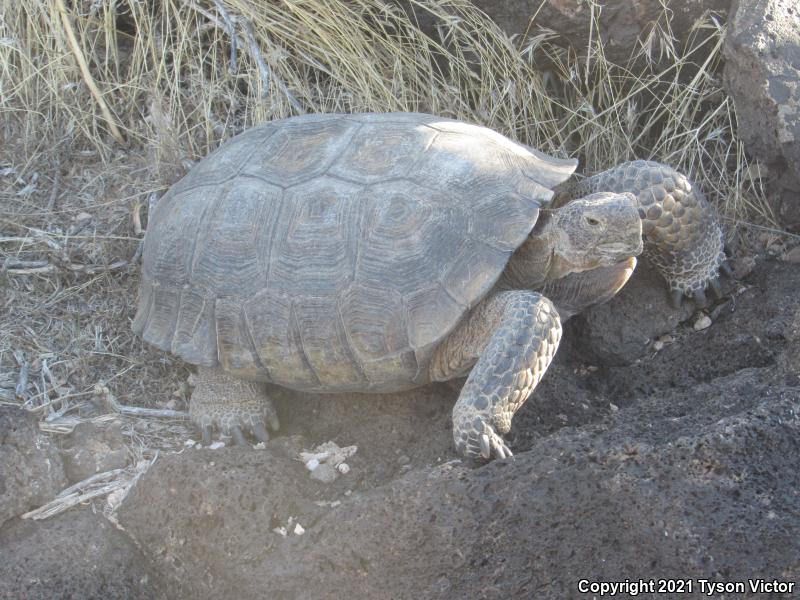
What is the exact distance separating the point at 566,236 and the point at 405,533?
1.20 meters

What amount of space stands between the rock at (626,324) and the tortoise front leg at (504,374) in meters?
0.66

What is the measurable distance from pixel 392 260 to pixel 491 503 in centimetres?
97

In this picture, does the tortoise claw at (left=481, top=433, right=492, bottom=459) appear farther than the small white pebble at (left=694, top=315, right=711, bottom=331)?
No

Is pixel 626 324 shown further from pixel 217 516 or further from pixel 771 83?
pixel 217 516

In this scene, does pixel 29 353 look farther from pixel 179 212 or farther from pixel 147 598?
pixel 147 598

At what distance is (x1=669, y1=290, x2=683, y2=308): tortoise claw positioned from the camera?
11.6ft

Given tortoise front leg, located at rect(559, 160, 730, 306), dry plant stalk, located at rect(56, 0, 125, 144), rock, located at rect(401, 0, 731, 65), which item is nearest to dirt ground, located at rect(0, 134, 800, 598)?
tortoise front leg, located at rect(559, 160, 730, 306)

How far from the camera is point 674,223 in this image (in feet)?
11.2

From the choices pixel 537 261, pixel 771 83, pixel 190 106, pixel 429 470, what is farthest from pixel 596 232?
pixel 190 106

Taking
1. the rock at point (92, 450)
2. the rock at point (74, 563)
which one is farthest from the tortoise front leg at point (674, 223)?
the rock at point (74, 563)

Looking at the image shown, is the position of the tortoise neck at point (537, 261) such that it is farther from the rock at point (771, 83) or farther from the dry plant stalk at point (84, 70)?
the dry plant stalk at point (84, 70)

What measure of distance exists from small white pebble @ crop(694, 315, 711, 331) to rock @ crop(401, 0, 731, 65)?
127cm

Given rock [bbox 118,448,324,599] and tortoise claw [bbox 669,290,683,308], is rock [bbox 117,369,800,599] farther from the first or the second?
tortoise claw [bbox 669,290,683,308]

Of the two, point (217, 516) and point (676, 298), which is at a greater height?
point (676, 298)
